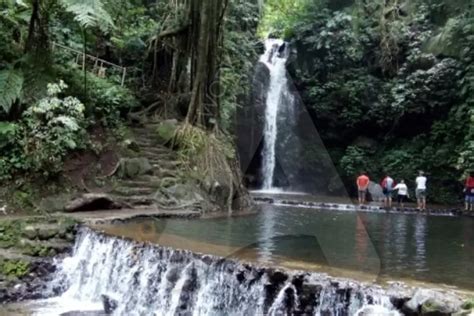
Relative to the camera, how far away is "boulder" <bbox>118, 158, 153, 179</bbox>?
37.1ft

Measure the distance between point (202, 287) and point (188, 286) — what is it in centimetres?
22

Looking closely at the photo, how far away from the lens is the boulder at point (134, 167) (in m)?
11.3

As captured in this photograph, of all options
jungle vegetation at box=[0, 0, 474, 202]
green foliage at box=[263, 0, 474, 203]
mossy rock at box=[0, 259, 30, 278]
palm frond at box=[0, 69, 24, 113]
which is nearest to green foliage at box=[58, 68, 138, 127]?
jungle vegetation at box=[0, 0, 474, 202]

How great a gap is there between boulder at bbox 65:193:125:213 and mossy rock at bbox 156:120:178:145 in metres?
2.61

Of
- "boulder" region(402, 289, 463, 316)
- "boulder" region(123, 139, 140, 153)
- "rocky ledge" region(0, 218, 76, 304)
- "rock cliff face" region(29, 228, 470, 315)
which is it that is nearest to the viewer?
"boulder" region(402, 289, 463, 316)

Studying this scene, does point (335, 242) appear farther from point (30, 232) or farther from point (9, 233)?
point (9, 233)

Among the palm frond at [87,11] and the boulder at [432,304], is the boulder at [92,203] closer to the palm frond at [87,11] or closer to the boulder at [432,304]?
the palm frond at [87,11]

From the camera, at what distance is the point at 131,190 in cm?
1100

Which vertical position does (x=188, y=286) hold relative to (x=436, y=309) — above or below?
below

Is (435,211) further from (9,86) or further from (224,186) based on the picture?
(9,86)

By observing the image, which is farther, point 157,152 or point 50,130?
point 157,152

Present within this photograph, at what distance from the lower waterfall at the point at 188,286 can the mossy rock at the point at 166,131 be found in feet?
14.6

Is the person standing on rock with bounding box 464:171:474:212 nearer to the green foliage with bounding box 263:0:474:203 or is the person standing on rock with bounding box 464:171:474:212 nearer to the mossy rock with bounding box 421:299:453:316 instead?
the green foliage with bounding box 263:0:474:203

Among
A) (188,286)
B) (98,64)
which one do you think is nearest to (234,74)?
(98,64)
